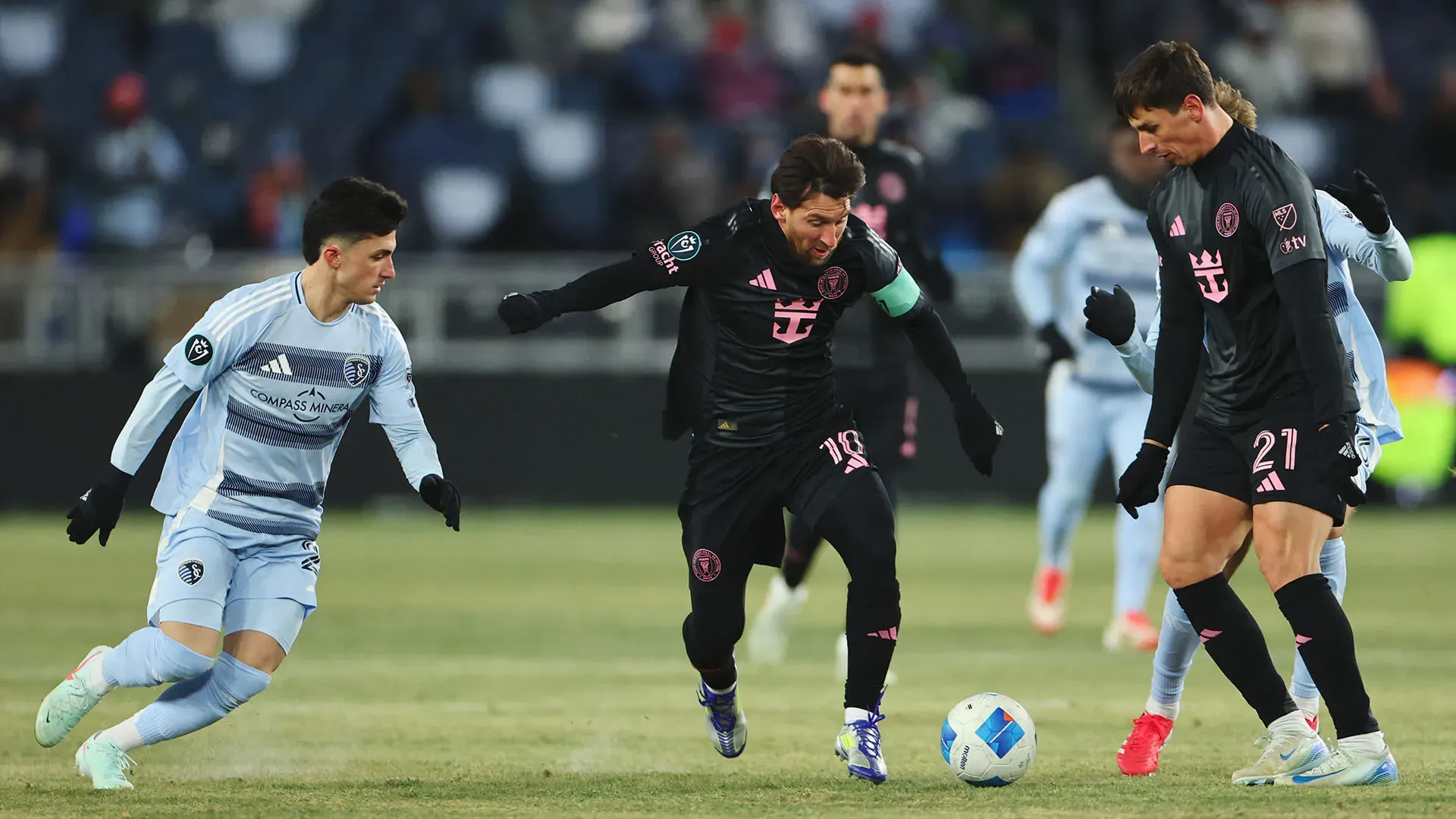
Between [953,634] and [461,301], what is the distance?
21.1ft

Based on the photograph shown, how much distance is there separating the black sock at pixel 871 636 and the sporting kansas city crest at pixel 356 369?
159cm

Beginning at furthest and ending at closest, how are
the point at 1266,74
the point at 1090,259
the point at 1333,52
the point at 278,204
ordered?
the point at 1333,52, the point at 1266,74, the point at 278,204, the point at 1090,259

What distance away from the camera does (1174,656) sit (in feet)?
20.2

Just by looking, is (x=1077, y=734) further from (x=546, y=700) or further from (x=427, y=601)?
(x=427, y=601)

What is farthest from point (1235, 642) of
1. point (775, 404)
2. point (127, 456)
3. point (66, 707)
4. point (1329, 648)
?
point (66, 707)

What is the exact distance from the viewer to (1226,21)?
20.0 m

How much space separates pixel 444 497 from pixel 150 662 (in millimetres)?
944

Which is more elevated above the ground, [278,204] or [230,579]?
[278,204]

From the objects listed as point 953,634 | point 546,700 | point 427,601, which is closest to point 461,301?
point 427,601

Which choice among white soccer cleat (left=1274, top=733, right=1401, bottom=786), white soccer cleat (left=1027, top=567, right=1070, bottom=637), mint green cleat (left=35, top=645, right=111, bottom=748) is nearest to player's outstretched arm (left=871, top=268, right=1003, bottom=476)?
white soccer cleat (left=1274, top=733, right=1401, bottom=786)

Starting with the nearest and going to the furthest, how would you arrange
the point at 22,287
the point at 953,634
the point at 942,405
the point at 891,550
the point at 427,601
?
the point at 891,550, the point at 953,634, the point at 427,601, the point at 22,287, the point at 942,405

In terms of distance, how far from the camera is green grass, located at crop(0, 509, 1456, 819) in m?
5.58

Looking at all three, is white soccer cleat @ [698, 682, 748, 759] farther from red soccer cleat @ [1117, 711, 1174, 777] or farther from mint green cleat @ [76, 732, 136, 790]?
mint green cleat @ [76, 732, 136, 790]

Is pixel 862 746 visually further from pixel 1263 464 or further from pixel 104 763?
pixel 104 763
